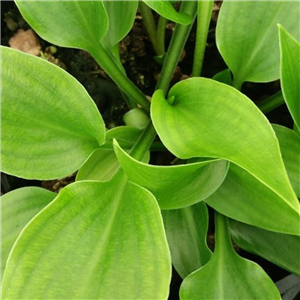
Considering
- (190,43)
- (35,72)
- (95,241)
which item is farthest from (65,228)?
(190,43)

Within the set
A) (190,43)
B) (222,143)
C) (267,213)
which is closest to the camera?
(222,143)

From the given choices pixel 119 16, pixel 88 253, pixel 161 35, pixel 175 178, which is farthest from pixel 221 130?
pixel 161 35

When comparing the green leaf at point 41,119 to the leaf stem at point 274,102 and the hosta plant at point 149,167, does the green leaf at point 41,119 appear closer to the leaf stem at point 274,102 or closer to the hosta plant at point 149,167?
the hosta plant at point 149,167

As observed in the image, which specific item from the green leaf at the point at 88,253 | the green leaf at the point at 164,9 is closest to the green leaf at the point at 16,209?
the green leaf at the point at 88,253

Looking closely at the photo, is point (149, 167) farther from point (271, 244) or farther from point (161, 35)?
point (161, 35)

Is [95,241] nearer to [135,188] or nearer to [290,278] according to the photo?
[135,188]

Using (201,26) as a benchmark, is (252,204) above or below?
below

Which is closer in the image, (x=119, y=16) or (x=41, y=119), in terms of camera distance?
(x=41, y=119)
